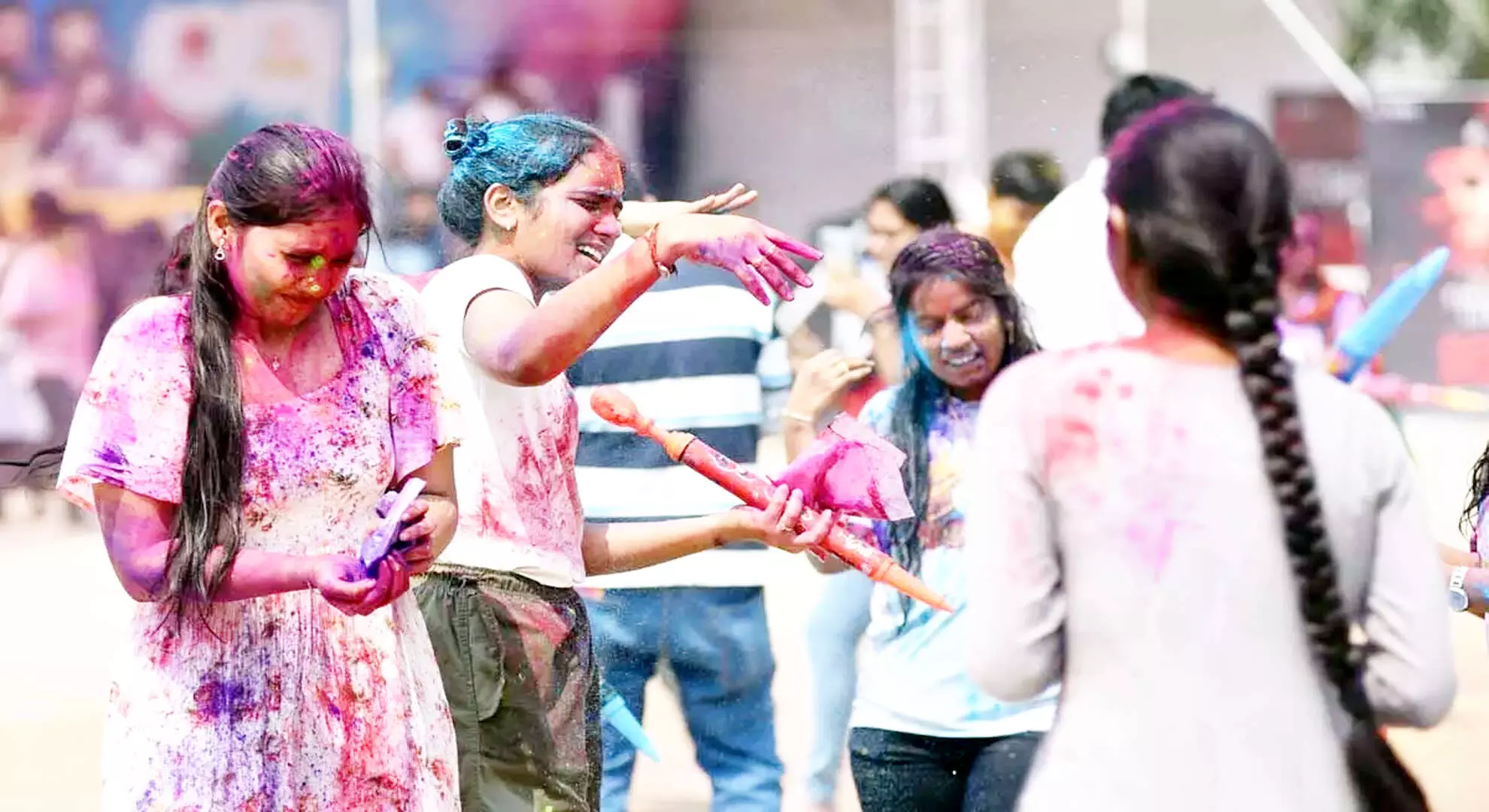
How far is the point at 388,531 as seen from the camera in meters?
2.76

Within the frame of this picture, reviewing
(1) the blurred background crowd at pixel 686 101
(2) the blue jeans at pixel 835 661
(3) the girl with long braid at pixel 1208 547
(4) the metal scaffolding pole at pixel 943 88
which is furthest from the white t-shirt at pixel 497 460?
(4) the metal scaffolding pole at pixel 943 88

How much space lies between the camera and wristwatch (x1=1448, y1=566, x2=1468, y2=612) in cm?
333

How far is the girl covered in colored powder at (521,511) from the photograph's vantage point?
3393 millimetres

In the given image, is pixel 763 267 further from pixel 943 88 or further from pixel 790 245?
pixel 943 88

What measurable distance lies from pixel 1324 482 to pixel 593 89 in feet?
34.2

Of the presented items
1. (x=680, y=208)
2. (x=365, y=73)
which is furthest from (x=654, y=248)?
(x=365, y=73)

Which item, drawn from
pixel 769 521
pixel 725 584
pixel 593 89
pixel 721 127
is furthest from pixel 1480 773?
pixel 593 89

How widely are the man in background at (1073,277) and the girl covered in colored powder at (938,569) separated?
224 millimetres

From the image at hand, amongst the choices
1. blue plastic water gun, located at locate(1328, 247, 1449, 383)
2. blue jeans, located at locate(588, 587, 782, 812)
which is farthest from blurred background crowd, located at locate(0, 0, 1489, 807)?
blue plastic water gun, located at locate(1328, 247, 1449, 383)

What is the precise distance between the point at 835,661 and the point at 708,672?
665 millimetres

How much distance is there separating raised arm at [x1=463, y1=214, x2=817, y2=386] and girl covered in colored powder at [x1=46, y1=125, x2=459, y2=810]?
0.60ft

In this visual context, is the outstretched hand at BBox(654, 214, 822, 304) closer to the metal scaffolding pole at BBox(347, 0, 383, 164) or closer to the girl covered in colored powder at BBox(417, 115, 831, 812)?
the girl covered in colored powder at BBox(417, 115, 831, 812)

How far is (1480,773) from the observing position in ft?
18.4

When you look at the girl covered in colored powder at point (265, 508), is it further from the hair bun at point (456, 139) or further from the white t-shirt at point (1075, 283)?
the white t-shirt at point (1075, 283)
